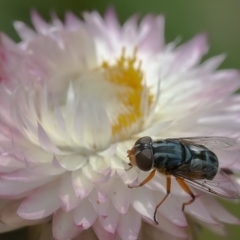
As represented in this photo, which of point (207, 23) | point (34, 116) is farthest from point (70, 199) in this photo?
point (207, 23)

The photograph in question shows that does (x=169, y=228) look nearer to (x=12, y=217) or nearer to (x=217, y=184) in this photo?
(x=217, y=184)

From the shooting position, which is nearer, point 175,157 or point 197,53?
point 175,157

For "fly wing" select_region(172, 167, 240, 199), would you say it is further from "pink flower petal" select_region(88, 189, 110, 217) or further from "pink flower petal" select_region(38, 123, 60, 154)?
"pink flower petal" select_region(38, 123, 60, 154)

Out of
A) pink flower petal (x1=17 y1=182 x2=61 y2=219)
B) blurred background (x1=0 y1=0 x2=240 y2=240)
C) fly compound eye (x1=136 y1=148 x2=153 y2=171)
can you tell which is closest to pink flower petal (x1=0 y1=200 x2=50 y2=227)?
pink flower petal (x1=17 y1=182 x2=61 y2=219)

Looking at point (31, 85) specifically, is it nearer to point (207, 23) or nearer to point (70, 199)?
point (70, 199)

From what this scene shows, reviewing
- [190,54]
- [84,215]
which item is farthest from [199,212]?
[190,54]

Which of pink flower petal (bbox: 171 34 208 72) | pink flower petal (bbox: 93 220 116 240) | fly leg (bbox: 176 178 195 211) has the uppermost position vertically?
pink flower petal (bbox: 171 34 208 72)

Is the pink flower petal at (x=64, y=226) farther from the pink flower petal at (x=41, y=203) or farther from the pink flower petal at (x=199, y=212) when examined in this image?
the pink flower petal at (x=199, y=212)
